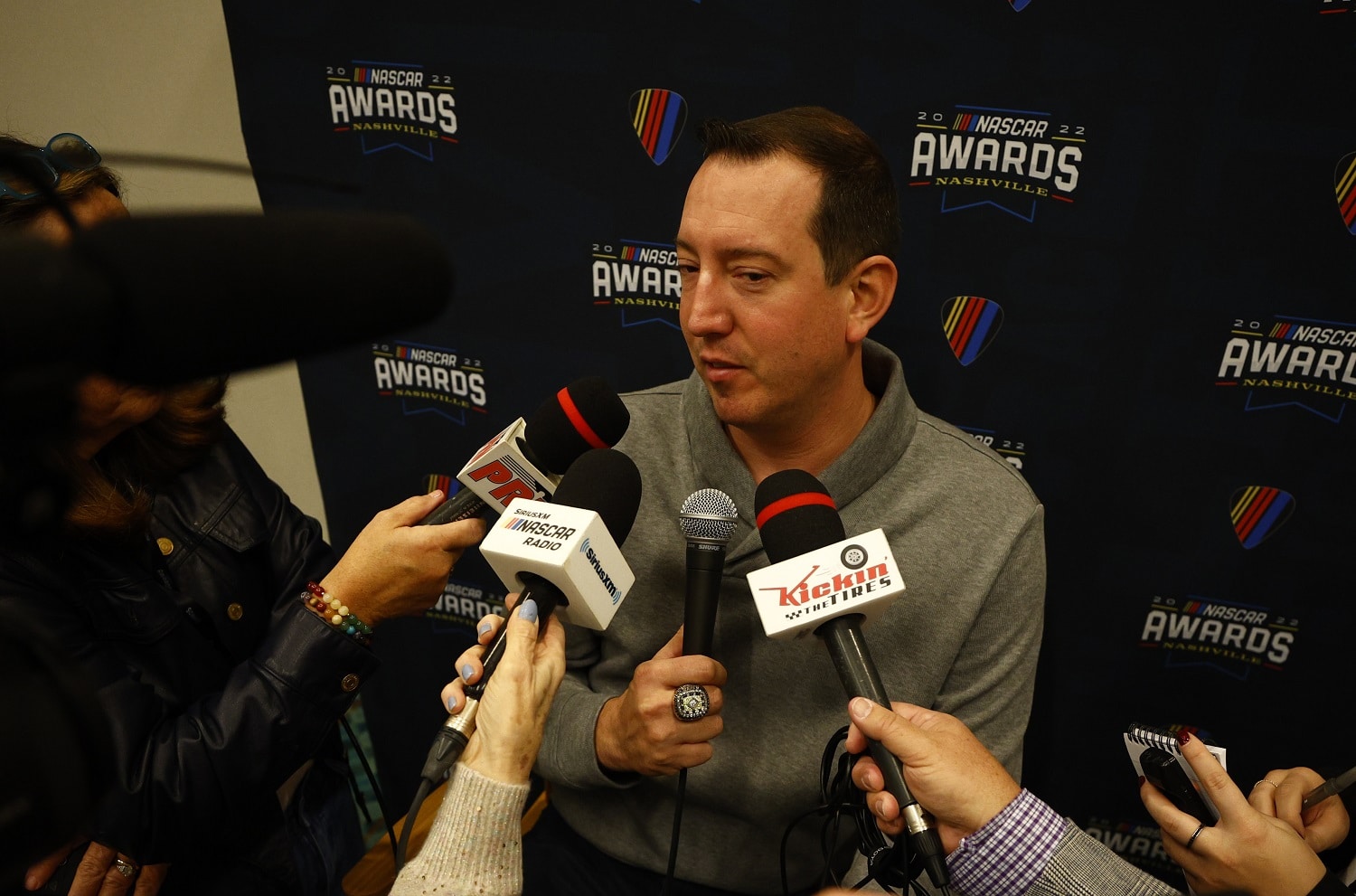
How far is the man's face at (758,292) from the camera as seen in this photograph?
143 centimetres

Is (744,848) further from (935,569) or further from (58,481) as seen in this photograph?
(58,481)

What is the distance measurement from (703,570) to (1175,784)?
76 centimetres

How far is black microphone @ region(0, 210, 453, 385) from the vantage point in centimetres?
47

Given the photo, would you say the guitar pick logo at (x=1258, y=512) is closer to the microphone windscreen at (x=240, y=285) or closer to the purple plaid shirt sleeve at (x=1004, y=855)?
the purple plaid shirt sleeve at (x=1004, y=855)

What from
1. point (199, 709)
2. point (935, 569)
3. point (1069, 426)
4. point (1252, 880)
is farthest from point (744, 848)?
point (1069, 426)

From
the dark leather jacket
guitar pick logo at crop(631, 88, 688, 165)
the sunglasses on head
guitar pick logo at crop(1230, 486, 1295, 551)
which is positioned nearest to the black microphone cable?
the dark leather jacket

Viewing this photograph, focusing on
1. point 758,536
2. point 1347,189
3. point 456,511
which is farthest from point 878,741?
point 1347,189

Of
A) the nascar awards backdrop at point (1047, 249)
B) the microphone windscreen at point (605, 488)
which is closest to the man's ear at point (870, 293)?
the nascar awards backdrop at point (1047, 249)

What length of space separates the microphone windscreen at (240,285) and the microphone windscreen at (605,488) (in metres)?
0.60

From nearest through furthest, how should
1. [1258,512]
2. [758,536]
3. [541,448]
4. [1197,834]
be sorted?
1. [1197,834]
2. [541,448]
3. [758,536]
4. [1258,512]

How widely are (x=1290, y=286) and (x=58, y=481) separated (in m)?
2.03

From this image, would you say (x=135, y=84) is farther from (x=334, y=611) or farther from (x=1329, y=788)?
(x=1329, y=788)

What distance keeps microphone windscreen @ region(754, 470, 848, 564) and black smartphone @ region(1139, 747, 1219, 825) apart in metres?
0.62

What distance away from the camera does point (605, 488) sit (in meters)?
1.21
